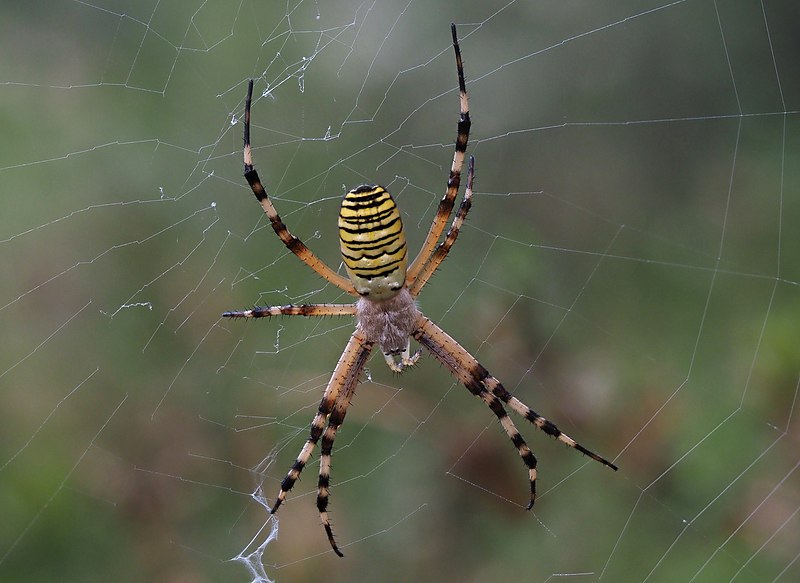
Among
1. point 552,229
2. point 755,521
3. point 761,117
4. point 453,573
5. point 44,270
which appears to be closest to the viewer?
point 755,521

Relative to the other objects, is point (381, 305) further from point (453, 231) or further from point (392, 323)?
point (453, 231)

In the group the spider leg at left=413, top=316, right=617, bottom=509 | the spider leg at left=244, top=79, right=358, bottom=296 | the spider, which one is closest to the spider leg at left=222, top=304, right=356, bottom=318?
the spider

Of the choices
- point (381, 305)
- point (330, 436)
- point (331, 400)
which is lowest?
point (330, 436)

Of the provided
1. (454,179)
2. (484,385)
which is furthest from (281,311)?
(484,385)

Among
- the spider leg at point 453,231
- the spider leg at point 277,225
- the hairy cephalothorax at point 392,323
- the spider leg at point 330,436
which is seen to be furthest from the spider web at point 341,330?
the spider leg at point 453,231

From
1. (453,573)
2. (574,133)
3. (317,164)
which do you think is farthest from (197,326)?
(574,133)

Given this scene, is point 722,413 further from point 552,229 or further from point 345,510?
point 345,510
